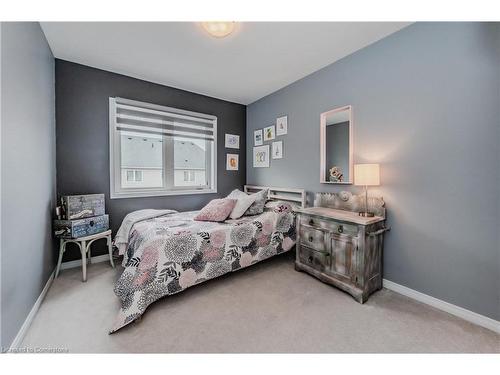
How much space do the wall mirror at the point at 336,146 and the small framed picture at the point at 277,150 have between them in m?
0.75

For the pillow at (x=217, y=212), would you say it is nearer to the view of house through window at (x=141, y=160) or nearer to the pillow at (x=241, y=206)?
the pillow at (x=241, y=206)

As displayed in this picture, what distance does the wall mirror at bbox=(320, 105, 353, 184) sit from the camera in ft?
7.82

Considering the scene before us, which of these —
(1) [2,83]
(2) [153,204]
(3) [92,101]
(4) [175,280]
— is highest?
(3) [92,101]

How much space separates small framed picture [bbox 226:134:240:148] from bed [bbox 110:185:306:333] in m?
1.57

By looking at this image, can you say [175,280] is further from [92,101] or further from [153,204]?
[92,101]

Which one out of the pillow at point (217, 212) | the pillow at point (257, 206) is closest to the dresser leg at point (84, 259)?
the pillow at point (217, 212)

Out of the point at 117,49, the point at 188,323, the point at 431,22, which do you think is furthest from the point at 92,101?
the point at 431,22

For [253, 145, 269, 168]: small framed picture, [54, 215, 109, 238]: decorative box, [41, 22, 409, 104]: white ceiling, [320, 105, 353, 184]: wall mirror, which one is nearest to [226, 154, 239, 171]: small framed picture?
[253, 145, 269, 168]: small framed picture

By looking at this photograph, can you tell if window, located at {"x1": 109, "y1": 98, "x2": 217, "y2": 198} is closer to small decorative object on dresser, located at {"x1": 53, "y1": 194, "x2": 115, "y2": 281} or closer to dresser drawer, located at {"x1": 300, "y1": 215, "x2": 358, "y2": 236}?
small decorative object on dresser, located at {"x1": 53, "y1": 194, "x2": 115, "y2": 281}

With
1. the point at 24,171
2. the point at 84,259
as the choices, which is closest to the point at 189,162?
the point at 84,259

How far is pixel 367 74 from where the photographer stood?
220cm
